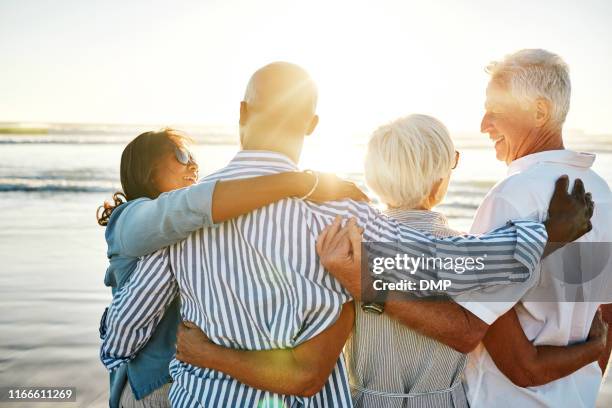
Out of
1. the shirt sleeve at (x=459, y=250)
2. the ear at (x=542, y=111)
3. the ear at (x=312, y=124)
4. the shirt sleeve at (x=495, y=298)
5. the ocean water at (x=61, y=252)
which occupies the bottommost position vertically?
the ocean water at (x=61, y=252)

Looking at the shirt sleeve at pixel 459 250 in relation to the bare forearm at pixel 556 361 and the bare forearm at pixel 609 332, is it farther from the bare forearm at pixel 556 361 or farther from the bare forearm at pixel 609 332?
the bare forearm at pixel 609 332

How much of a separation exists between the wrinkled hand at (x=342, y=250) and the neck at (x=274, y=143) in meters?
0.31

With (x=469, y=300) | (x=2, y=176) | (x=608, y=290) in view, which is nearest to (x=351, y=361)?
(x=469, y=300)

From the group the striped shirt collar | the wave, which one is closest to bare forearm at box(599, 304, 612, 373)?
the striped shirt collar

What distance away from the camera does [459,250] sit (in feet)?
6.84

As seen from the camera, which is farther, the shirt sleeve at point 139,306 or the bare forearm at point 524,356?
the bare forearm at point 524,356

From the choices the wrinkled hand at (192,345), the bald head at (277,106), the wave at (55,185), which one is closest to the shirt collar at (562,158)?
the bald head at (277,106)

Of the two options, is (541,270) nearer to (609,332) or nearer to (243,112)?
(609,332)

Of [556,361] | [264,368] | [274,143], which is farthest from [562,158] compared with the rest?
[264,368]

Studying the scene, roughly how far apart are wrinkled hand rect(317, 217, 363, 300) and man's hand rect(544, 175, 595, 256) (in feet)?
2.55

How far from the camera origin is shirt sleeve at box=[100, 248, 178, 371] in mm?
2180

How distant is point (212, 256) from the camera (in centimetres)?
203

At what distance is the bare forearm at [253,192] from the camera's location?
6.40 ft

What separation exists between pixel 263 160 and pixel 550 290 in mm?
1303
